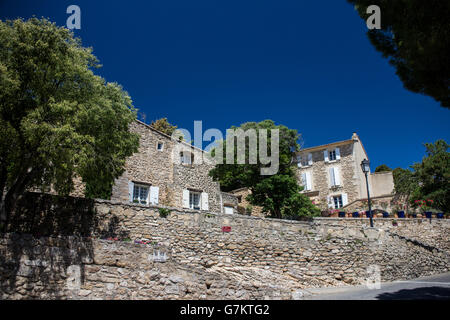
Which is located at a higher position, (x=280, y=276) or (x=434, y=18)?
(x=434, y=18)

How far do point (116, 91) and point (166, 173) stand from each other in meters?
9.85

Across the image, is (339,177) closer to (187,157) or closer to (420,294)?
(187,157)

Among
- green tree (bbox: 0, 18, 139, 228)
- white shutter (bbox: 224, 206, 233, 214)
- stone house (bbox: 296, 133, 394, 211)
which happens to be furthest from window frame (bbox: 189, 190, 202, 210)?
green tree (bbox: 0, 18, 139, 228)

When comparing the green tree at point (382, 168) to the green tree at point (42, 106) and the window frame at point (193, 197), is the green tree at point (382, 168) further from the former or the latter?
the green tree at point (42, 106)

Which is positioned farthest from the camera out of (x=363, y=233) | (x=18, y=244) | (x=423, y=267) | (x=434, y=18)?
(x=423, y=267)

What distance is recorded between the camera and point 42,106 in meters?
8.14

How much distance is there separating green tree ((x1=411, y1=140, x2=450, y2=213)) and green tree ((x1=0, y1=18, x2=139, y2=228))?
73.9ft

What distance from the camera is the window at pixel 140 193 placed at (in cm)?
1845

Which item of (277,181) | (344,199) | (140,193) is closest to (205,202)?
(140,193)

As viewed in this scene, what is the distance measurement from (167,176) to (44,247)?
1284 cm

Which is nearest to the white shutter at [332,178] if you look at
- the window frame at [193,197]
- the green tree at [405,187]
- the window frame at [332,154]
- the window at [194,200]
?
the window frame at [332,154]

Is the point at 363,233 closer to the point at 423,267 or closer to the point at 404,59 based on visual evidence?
the point at 423,267

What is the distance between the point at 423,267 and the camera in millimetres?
15117
